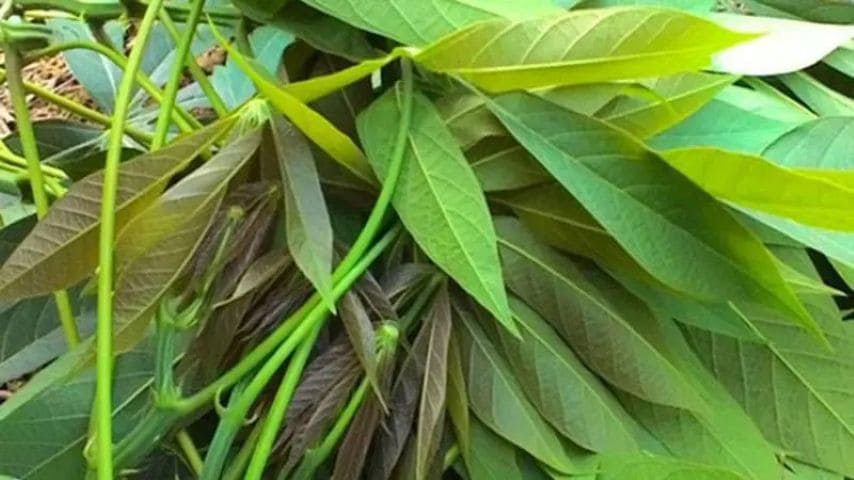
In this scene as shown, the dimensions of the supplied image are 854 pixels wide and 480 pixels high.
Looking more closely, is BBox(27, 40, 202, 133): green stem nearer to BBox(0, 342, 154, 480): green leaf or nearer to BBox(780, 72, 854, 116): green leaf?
BBox(0, 342, 154, 480): green leaf

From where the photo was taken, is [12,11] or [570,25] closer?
[570,25]

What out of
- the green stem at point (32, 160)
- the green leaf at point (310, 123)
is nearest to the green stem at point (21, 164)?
the green stem at point (32, 160)

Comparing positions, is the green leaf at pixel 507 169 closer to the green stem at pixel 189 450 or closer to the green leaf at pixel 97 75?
the green stem at pixel 189 450

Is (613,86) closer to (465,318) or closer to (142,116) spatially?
(465,318)

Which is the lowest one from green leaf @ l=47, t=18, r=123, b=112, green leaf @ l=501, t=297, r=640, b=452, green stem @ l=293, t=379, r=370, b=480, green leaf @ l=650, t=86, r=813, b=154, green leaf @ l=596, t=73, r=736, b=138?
green leaf @ l=501, t=297, r=640, b=452

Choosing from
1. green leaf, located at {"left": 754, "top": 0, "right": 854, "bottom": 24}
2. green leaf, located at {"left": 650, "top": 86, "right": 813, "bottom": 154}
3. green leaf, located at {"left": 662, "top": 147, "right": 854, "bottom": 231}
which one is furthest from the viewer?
green leaf, located at {"left": 754, "top": 0, "right": 854, "bottom": 24}

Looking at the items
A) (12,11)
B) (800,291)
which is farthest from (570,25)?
(12,11)

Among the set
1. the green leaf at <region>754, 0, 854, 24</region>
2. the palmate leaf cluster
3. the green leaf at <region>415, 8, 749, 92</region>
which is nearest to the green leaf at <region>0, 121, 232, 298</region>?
the palmate leaf cluster

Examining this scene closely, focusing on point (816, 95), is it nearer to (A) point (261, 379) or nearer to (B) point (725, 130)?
(B) point (725, 130)
